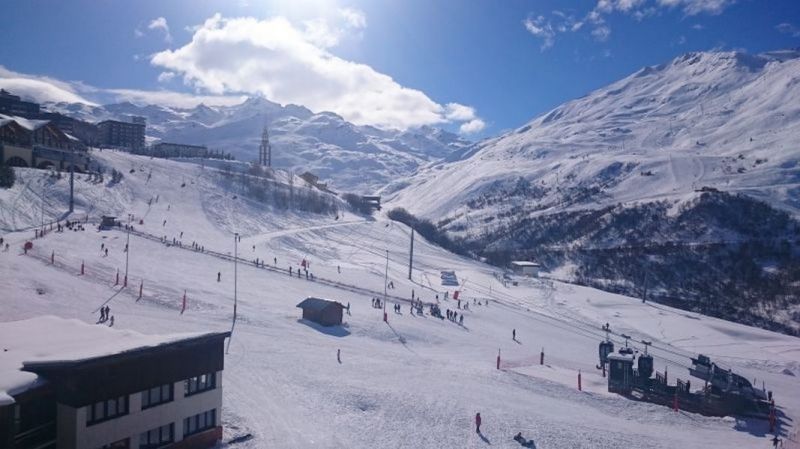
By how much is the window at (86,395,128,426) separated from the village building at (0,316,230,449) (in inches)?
1.0

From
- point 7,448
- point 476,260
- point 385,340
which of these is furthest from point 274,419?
point 476,260

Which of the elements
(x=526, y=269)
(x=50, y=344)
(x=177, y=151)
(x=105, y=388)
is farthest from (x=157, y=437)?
(x=177, y=151)

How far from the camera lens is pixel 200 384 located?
1959 centimetres

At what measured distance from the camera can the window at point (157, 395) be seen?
58.6 feet

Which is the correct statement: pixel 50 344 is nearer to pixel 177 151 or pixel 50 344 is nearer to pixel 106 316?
pixel 106 316

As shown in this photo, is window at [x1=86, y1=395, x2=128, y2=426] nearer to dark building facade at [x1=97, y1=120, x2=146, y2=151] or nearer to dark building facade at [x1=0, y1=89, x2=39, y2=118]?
dark building facade at [x1=0, y1=89, x2=39, y2=118]

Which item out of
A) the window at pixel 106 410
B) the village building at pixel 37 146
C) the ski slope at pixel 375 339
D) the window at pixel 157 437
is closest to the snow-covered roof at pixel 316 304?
the ski slope at pixel 375 339

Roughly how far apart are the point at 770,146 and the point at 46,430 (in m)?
171

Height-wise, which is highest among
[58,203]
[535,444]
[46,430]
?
[58,203]

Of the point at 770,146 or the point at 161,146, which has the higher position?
the point at 770,146

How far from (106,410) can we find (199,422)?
349cm

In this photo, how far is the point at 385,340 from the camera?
123 feet

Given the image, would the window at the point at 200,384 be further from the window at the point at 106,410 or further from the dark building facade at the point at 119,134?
the dark building facade at the point at 119,134

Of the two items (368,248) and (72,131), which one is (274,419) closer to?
(368,248)
